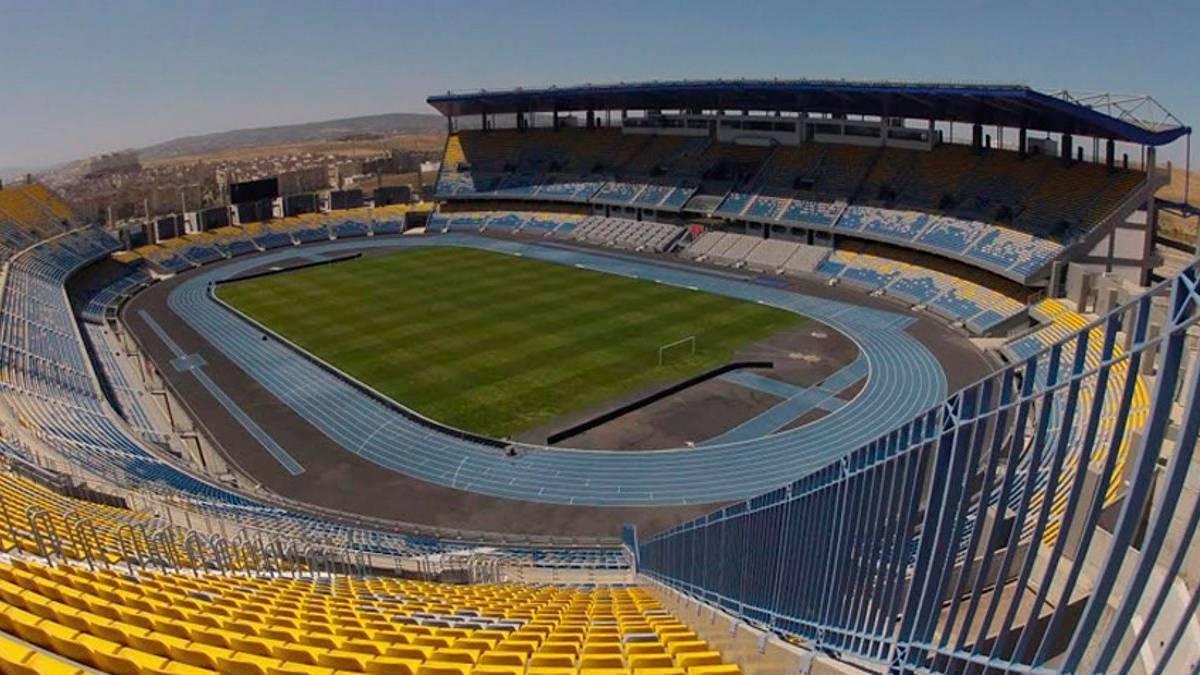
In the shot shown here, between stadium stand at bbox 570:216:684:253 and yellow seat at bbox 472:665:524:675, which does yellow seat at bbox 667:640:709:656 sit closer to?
yellow seat at bbox 472:665:524:675

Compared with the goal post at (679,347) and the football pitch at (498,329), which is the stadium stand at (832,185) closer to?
the football pitch at (498,329)

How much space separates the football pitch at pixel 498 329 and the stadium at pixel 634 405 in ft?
0.91

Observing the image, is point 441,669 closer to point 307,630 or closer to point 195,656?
point 195,656

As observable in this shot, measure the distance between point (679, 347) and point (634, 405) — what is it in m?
6.96

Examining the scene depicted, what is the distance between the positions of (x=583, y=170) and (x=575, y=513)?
1861 inches

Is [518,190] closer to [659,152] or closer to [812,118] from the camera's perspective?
[659,152]

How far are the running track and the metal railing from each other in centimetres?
1371

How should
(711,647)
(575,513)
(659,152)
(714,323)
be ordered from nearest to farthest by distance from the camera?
1. (711,647)
2. (575,513)
3. (714,323)
4. (659,152)

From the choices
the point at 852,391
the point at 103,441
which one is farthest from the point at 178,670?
the point at 852,391

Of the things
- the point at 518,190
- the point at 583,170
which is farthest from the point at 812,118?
the point at 518,190

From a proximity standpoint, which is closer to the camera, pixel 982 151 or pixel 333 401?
pixel 333 401

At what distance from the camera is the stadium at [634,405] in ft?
18.5

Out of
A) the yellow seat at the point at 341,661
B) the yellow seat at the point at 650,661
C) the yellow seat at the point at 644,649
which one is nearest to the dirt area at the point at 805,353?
the yellow seat at the point at 644,649

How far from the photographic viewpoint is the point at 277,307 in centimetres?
4381
